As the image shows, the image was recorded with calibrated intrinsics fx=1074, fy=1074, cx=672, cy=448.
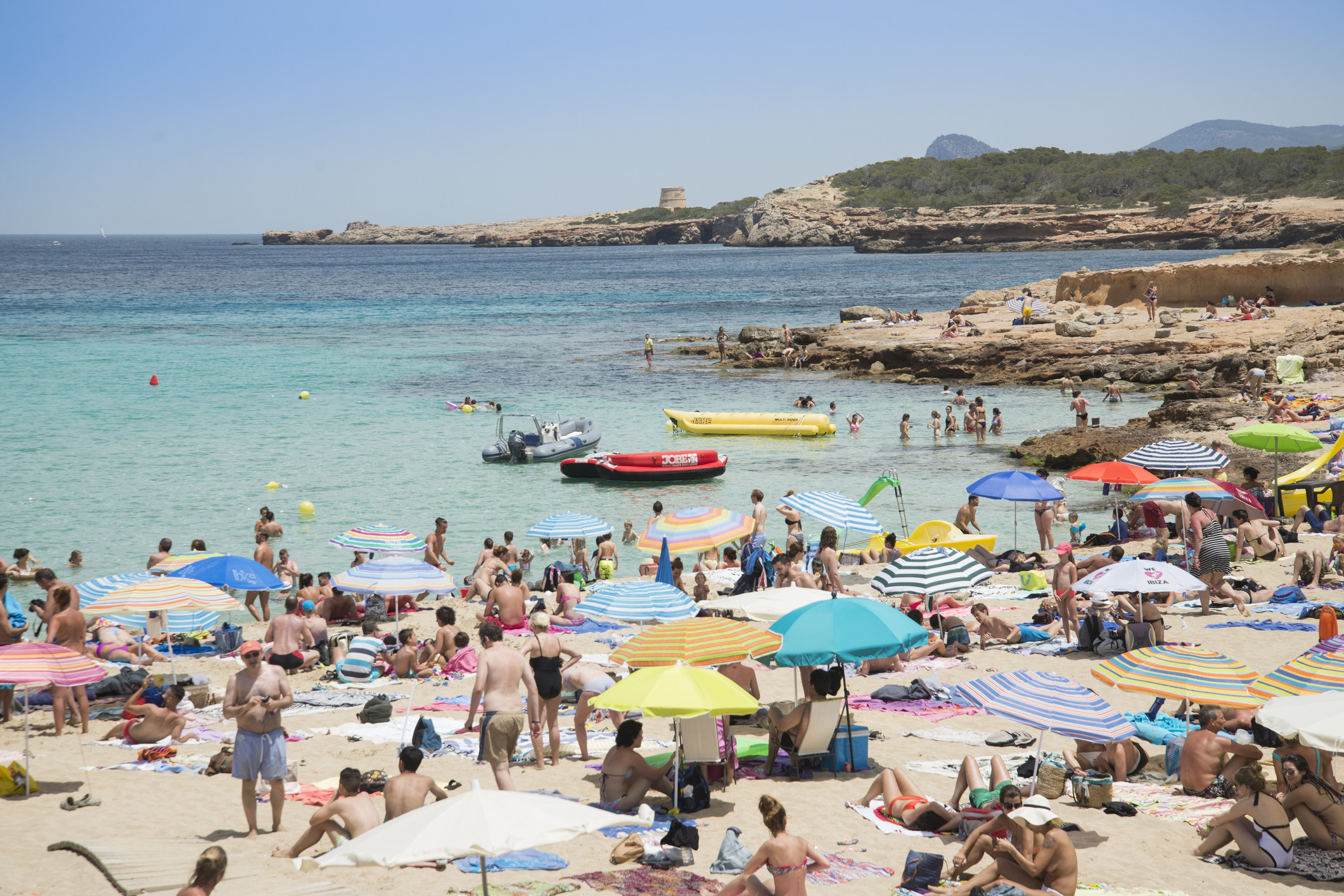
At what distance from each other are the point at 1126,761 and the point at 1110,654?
3.46 meters

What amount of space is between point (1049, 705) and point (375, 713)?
649 centimetres

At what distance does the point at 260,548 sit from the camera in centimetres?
1603

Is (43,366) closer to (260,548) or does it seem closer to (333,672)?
(260,548)

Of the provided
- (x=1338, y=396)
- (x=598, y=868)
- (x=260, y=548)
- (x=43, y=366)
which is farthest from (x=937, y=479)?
(x=43, y=366)

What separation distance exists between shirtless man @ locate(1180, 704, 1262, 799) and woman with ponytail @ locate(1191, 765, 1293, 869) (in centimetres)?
99

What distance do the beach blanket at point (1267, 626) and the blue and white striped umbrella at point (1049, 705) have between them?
5.69m

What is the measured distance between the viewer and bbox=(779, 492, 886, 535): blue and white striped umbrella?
1551 centimetres

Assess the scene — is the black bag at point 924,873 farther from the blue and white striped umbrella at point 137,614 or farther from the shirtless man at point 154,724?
the blue and white striped umbrella at point 137,614

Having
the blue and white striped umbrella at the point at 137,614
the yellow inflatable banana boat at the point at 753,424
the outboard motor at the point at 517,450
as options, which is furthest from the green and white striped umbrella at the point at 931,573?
the yellow inflatable banana boat at the point at 753,424

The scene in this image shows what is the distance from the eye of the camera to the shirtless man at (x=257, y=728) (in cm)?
749

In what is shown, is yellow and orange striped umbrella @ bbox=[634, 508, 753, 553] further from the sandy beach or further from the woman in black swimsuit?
the woman in black swimsuit

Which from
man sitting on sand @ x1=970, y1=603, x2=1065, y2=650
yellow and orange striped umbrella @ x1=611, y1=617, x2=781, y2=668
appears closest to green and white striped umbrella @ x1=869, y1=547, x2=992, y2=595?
man sitting on sand @ x1=970, y1=603, x2=1065, y2=650

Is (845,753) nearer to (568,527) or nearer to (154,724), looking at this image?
(154,724)

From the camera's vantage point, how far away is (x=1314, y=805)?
22.5 feet
